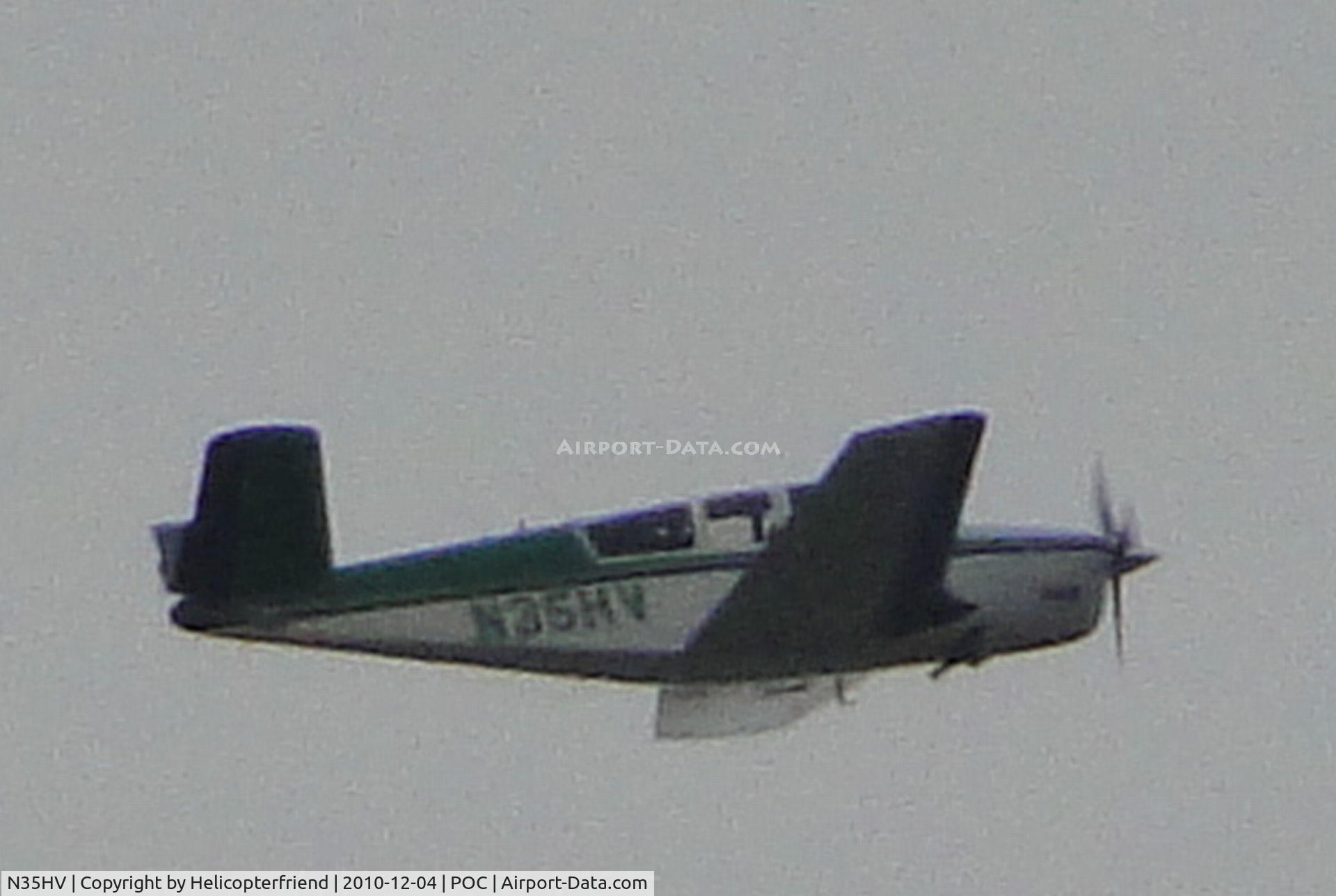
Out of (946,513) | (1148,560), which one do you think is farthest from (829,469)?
(1148,560)

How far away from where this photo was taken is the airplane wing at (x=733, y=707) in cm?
2914

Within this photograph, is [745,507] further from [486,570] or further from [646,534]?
[486,570]

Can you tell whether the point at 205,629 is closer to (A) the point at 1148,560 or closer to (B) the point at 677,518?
(B) the point at 677,518

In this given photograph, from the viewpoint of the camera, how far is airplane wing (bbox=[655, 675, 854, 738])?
29141 millimetres

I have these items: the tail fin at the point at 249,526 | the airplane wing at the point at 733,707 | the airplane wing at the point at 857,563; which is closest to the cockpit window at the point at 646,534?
the airplane wing at the point at 857,563

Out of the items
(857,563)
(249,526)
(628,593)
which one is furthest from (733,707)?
(249,526)

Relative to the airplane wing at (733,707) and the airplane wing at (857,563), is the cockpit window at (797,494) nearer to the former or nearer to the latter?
the airplane wing at (857,563)

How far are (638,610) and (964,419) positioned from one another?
2646 millimetres

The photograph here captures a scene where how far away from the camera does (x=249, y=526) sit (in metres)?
28.5

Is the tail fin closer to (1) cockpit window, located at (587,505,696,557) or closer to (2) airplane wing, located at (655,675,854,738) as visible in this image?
(1) cockpit window, located at (587,505,696,557)

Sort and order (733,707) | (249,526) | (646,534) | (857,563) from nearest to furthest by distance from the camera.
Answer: (857,563)
(249,526)
(646,534)
(733,707)

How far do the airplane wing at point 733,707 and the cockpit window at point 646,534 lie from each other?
0.98m

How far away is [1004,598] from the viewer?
1137 inches

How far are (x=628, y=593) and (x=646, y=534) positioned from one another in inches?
15.3
